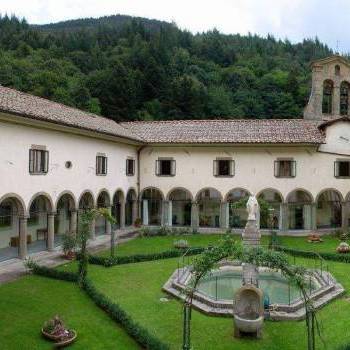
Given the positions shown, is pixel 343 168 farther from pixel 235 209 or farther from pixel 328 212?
pixel 235 209

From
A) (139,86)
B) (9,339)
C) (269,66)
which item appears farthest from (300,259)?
(269,66)

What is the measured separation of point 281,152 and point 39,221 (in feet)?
53.5

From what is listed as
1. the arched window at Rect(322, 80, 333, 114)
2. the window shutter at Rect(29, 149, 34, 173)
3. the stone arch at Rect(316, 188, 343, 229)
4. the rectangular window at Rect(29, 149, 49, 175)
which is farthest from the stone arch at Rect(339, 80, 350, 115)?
the window shutter at Rect(29, 149, 34, 173)

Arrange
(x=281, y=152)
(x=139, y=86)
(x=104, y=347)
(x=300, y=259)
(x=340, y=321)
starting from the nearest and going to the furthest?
(x=104, y=347), (x=340, y=321), (x=300, y=259), (x=281, y=152), (x=139, y=86)

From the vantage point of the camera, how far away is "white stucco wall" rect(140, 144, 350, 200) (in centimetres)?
3103

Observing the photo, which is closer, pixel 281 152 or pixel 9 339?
pixel 9 339

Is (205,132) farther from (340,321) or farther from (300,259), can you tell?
(340,321)

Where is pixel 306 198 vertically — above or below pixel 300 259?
above

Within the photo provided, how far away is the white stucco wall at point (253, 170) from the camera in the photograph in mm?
31031

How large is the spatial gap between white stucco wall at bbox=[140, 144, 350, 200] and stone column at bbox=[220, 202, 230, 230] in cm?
78

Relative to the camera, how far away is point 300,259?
23344mm

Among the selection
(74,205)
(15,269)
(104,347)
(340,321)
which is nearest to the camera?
(104,347)

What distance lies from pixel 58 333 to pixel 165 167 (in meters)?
20.8

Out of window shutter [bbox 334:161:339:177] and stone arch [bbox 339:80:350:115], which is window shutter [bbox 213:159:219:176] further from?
stone arch [bbox 339:80:350:115]
